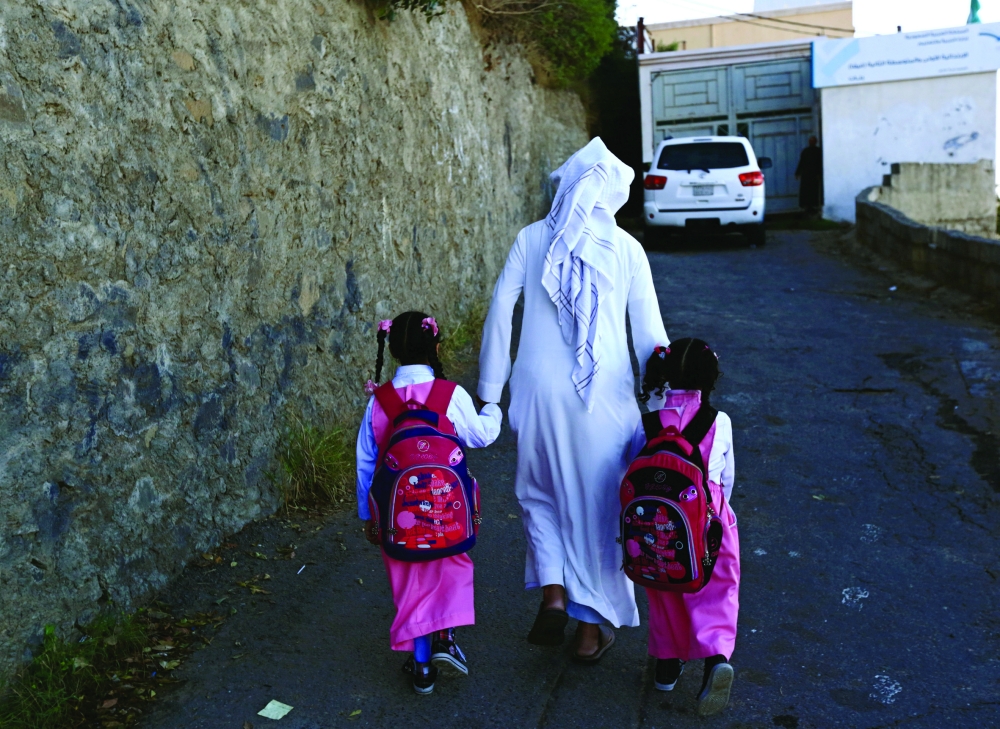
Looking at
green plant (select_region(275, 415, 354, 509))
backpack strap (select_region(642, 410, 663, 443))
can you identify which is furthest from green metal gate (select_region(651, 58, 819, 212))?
backpack strap (select_region(642, 410, 663, 443))

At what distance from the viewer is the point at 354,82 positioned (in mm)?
6832

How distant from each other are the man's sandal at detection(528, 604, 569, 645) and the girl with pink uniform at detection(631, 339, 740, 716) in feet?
1.14

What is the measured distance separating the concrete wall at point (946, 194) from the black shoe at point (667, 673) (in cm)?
1529

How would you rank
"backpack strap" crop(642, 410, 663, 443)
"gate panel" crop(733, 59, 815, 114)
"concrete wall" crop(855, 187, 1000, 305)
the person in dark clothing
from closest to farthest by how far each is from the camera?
"backpack strap" crop(642, 410, 663, 443) → "concrete wall" crop(855, 187, 1000, 305) → the person in dark clothing → "gate panel" crop(733, 59, 815, 114)

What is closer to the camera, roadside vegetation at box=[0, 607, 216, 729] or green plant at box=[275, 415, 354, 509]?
roadside vegetation at box=[0, 607, 216, 729]

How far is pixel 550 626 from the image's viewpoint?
12.4 ft

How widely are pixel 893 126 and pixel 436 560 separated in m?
19.2

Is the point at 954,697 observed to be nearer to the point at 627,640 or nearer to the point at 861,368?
the point at 627,640

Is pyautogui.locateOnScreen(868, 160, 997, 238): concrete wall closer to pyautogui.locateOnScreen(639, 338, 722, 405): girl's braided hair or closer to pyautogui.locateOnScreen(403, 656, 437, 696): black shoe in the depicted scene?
pyautogui.locateOnScreen(639, 338, 722, 405): girl's braided hair

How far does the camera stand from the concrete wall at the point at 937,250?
410 inches

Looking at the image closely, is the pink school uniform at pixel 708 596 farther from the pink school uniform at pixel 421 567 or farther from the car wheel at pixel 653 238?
the car wheel at pixel 653 238

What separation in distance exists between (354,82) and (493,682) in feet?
14.6

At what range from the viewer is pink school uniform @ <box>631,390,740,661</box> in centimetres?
349

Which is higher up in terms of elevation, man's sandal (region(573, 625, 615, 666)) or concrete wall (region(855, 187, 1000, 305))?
concrete wall (region(855, 187, 1000, 305))
